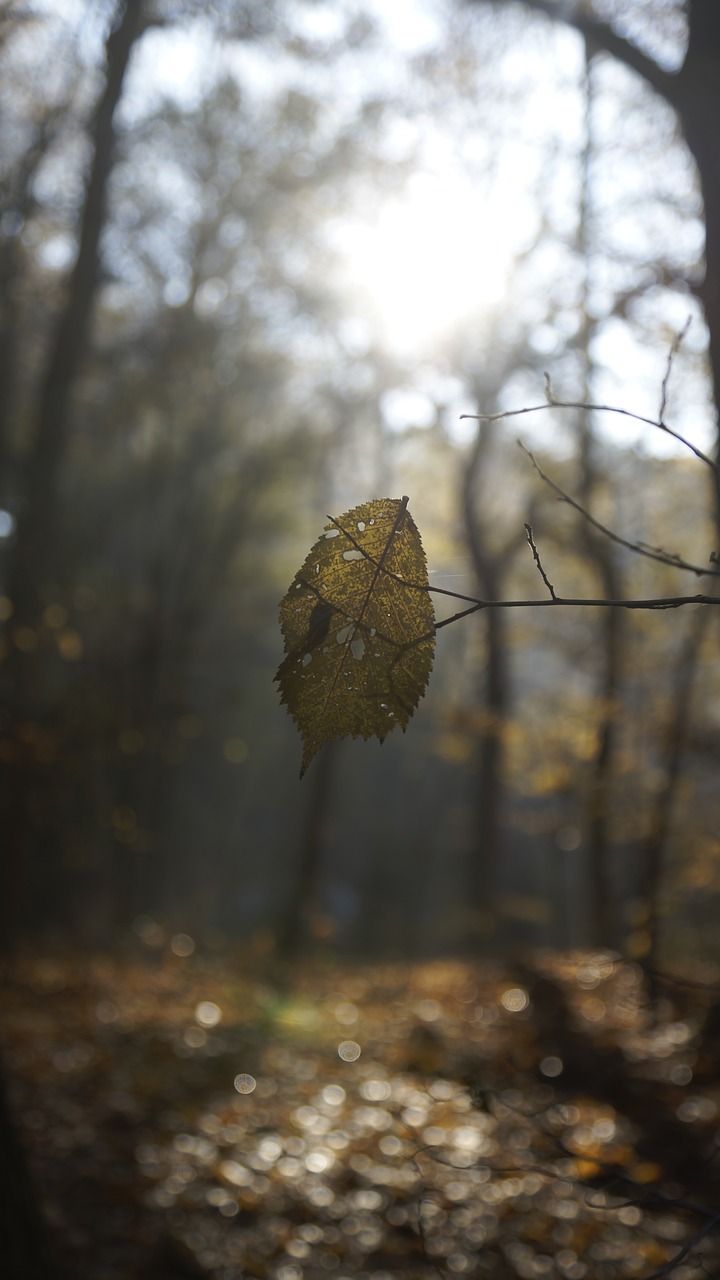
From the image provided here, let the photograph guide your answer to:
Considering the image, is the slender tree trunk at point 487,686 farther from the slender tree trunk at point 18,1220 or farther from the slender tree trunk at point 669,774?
the slender tree trunk at point 18,1220

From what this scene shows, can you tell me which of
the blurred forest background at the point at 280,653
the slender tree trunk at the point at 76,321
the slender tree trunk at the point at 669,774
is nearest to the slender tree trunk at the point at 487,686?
the blurred forest background at the point at 280,653

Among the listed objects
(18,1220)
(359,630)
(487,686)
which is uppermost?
(487,686)

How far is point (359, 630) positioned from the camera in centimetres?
80

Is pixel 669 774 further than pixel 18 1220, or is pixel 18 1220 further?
pixel 669 774

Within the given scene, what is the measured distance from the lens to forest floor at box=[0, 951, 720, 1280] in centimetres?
371

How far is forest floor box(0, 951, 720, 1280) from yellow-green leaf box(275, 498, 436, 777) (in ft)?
2.97

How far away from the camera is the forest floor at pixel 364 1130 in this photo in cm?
371

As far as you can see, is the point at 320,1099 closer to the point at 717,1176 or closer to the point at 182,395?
the point at 717,1176

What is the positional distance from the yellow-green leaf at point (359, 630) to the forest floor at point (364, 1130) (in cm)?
91

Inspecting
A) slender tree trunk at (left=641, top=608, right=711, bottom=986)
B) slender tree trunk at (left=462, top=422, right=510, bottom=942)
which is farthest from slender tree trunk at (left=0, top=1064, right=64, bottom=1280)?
slender tree trunk at (left=462, top=422, right=510, bottom=942)

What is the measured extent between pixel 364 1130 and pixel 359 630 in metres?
4.99

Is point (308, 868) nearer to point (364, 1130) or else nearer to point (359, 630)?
point (364, 1130)

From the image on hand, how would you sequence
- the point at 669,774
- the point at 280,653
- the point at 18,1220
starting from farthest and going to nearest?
the point at 280,653, the point at 669,774, the point at 18,1220

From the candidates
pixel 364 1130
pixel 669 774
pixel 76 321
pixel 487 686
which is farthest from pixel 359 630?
pixel 487 686
